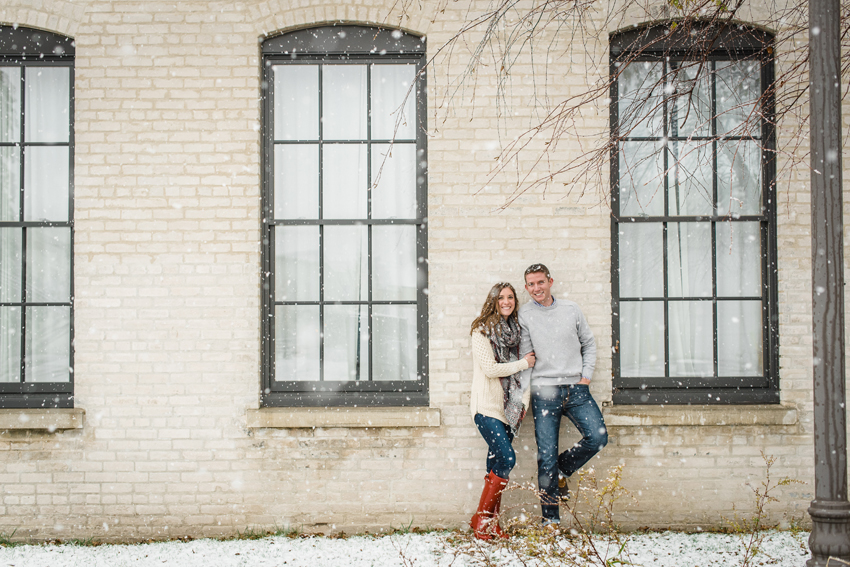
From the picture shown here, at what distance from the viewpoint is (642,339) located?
4.67m

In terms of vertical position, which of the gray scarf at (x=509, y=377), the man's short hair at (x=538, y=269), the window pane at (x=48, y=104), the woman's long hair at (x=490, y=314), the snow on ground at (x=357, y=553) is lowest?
the snow on ground at (x=357, y=553)

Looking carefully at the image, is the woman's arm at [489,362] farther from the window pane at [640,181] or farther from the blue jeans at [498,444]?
the window pane at [640,181]

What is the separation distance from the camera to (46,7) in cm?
439

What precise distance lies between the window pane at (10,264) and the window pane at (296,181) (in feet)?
7.08

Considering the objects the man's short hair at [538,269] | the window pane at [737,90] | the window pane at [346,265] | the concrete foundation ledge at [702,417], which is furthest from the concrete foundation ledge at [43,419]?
the window pane at [737,90]

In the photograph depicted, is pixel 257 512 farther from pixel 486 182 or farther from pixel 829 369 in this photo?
pixel 829 369

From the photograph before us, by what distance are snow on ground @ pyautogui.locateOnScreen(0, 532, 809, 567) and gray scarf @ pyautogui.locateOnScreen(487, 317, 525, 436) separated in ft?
2.99

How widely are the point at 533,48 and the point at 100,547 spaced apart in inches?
201

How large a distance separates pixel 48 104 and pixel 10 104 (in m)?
0.30

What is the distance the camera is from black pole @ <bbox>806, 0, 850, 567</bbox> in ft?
8.41

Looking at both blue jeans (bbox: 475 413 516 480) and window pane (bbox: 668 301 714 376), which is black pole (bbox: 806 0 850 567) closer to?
blue jeans (bbox: 475 413 516 480)

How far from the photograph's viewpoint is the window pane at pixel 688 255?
15.4 feet

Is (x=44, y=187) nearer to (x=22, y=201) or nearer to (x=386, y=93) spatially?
(x=22, y=201)

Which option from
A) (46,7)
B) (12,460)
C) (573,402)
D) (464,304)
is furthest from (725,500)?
(46,7)
